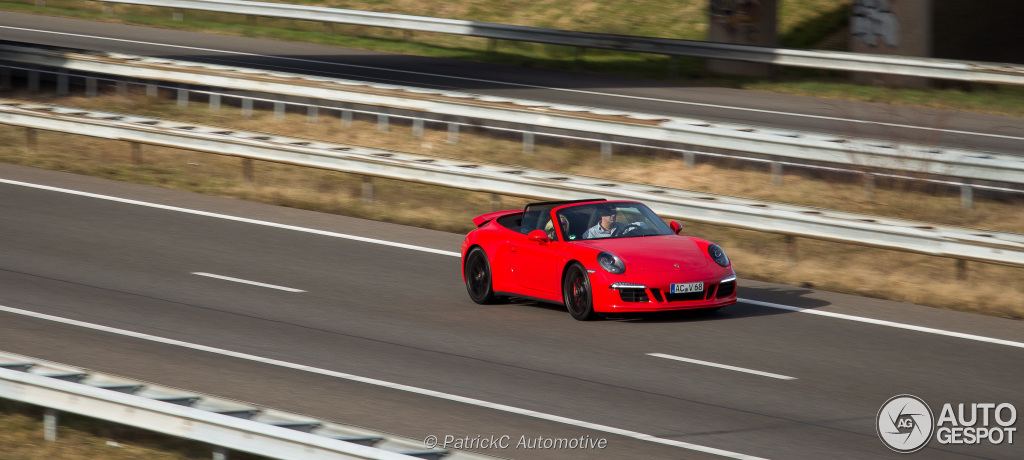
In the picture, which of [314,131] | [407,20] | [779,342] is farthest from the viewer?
[407,20]

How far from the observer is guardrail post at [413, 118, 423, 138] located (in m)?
22.8

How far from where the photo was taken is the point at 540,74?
98.6ft

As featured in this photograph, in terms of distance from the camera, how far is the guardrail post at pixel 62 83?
1035 inches

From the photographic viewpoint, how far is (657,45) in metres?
30.5

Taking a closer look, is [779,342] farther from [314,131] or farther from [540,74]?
[540,74]

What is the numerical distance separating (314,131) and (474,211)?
6284 millimetres

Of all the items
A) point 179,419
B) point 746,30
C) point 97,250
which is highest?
point 746,30

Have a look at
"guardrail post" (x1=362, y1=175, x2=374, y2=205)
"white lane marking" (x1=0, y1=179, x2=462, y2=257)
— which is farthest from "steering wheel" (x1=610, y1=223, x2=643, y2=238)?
"guardrail post" (x1=362, y1=175, x2=374, y2=205)

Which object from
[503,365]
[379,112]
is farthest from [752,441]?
[379,112]

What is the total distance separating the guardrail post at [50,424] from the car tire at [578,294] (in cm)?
578

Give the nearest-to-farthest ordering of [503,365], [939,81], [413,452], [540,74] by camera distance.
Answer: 1. [413,452]
2. [503,365]
3. [939,81]
4. [540,74]

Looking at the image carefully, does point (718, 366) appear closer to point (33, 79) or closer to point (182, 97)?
point (182, 97)

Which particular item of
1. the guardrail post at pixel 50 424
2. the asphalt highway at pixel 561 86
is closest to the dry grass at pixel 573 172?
the asphalt highway at pixel 561 86

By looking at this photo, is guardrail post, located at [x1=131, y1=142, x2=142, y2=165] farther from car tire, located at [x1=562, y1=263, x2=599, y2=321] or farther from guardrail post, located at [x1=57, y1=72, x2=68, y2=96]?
car tire, located at [x1=562, y1=263, x2=599, y2=321]
